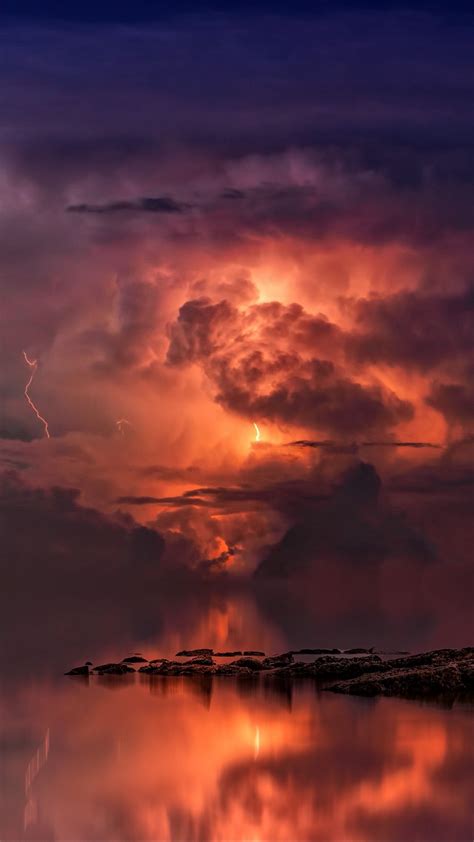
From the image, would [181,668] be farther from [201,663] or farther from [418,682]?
[418,682]

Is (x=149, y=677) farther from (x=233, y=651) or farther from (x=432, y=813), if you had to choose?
(x=432, y=813)

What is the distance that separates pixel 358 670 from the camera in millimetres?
46656

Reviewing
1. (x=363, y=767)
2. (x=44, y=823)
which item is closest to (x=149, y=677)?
(x=363, y=767)

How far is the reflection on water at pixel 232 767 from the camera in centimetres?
2319

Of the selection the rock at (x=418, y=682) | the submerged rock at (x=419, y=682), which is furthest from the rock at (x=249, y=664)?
the submerged rock at (x=419, y=682)

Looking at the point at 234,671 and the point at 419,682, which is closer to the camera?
the point at 419,682

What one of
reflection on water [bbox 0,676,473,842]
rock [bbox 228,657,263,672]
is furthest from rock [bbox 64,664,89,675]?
reflection on water [bbox 0,676,473,842]

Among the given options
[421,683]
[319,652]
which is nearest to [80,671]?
[319,652]

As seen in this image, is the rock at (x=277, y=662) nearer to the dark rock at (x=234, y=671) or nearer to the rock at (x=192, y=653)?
the dark rock at (x=234, y=671)

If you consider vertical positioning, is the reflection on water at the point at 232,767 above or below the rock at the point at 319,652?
below

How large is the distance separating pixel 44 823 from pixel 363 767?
9062mm

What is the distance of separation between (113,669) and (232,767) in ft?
72.1

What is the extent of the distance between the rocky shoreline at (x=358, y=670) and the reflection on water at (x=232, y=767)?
2087mm

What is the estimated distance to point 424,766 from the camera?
92.6ft
